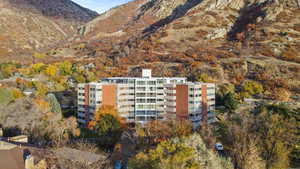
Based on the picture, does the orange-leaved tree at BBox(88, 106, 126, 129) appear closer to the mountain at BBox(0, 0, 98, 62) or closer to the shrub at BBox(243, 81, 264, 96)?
the shrub at BBox(243, 81, 264, 96)

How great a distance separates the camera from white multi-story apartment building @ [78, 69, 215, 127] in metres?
43.9

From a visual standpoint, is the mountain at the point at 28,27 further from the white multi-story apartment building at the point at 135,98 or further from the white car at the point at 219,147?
the white car at the point at 219,147

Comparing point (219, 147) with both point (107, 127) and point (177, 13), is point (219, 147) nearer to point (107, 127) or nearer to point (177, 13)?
point (107, 127)

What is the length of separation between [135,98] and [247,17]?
6987 centimetres

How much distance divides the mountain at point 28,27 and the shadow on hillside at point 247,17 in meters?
72.7

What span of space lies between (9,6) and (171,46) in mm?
120866

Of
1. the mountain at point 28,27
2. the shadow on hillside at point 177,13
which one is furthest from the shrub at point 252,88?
the mountain at point 28,27

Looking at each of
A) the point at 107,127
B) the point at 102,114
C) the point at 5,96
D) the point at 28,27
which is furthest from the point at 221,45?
the point at 28,27

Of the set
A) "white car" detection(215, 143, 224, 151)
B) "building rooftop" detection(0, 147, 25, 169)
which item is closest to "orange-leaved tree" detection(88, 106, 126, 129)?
"white car" detection(215, 143, 224, 151)

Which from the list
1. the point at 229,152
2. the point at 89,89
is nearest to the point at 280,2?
the point at 89,89

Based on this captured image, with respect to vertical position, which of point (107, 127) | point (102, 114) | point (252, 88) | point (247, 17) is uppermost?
point (247, 17)

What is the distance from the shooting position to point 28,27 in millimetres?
153000

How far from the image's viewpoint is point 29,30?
494 feet

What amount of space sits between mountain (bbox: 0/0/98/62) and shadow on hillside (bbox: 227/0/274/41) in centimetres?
7266
